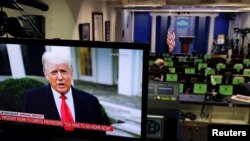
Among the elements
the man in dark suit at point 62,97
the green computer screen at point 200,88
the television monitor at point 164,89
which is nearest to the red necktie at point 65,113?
the man in dark suit at point 62,97

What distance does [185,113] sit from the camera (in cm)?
372

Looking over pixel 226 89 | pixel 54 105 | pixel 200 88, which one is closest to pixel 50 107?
pixel 54 105

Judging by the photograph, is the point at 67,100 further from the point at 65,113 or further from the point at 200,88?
the point at 200,88

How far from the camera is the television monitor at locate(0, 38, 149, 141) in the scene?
108 cm

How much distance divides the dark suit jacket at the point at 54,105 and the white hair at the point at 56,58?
0.10m

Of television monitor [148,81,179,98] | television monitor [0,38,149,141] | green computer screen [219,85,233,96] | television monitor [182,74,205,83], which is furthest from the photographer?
television monitor [182,74,205,83]

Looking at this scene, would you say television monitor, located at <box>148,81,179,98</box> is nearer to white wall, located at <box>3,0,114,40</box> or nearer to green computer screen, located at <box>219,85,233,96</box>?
white wall, located at <box>3,0,114,40</box>

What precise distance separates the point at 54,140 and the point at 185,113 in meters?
2.73

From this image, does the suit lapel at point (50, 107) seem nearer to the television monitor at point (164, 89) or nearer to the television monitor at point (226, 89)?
the television monitor at point (164, 89)

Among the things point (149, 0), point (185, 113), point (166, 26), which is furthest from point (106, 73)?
point (166, 26)

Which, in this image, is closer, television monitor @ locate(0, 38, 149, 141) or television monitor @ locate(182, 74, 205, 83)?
television monitor @ locate(0, 38, 149, 141)

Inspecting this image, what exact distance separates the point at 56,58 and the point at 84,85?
16 cm

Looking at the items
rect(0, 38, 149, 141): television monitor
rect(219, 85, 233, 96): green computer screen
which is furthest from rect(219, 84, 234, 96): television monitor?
rect(0, 38, 149, 141): television monitor

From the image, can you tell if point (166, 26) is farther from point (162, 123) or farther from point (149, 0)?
point (162, 123)
